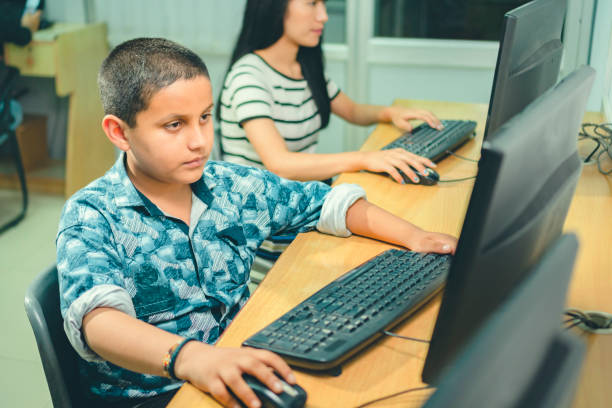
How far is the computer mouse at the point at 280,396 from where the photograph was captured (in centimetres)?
70

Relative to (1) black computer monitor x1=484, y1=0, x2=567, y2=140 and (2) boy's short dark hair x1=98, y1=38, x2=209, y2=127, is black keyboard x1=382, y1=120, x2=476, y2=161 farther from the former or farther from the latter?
(2) boy's short dark hair x1=98, y1=38, x2=209, y2=127

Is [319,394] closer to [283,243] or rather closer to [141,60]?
[141,60]

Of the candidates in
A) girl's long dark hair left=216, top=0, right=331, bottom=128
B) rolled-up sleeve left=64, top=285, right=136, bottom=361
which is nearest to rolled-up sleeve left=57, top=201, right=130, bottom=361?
rolled-up sleeve left=64, top=285, right=136, bottom=361

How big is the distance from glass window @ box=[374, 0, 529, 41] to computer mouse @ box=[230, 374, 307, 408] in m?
2.41

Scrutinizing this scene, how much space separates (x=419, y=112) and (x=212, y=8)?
146 cm

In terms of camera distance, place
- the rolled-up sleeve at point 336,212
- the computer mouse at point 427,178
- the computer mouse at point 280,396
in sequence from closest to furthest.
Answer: the computer mouse at point 280,396 → the rolled-up sleeve at point 336,212 → the computer mouse at point 427,178

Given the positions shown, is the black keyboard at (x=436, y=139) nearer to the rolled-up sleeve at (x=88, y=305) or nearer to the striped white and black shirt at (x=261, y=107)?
the striped white and black shirt at (x=261, y=107)

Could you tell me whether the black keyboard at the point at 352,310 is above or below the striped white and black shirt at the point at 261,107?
below

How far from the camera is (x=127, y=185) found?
40.3 inches

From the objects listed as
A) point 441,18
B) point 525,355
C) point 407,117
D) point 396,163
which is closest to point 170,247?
point 396,163

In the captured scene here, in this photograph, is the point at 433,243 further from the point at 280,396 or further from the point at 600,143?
the point at 600,143

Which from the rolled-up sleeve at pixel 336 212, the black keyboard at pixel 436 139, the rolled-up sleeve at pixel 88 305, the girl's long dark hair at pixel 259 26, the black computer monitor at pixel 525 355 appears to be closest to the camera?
the black computer monitor at pixel 525 355

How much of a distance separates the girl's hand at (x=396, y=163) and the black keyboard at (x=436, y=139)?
9 centimetres

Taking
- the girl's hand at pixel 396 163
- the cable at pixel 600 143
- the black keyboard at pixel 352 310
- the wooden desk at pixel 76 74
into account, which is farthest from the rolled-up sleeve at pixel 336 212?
the wooden desk at pixel 76 74
